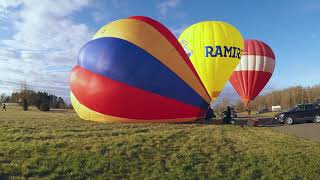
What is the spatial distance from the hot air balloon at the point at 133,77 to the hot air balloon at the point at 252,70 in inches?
688

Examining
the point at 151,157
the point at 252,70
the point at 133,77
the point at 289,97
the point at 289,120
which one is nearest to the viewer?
the point at 151,157

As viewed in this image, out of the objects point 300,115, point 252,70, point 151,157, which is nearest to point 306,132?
point 300,115

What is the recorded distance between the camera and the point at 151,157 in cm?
1043

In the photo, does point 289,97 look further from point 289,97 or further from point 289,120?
Result: point 289,120

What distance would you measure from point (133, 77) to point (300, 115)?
12497 mm

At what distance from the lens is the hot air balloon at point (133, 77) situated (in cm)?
1830

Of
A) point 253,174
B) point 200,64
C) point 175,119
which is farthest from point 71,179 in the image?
point 200,64

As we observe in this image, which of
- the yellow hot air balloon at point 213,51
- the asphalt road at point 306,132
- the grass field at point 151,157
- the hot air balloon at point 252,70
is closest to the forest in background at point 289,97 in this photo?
the hot air balloon at point 252,70

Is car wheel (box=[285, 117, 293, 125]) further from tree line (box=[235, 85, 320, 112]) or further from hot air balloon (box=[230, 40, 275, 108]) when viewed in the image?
tree line (box=[235, 85, 320, 112])

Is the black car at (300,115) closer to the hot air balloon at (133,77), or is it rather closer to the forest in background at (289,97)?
the hot air balloon at (133,77)

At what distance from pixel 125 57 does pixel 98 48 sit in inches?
58.4

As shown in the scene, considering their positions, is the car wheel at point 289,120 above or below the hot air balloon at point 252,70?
below

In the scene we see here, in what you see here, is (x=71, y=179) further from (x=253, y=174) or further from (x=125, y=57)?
(x=125, y=57)

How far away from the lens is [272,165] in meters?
10.3
